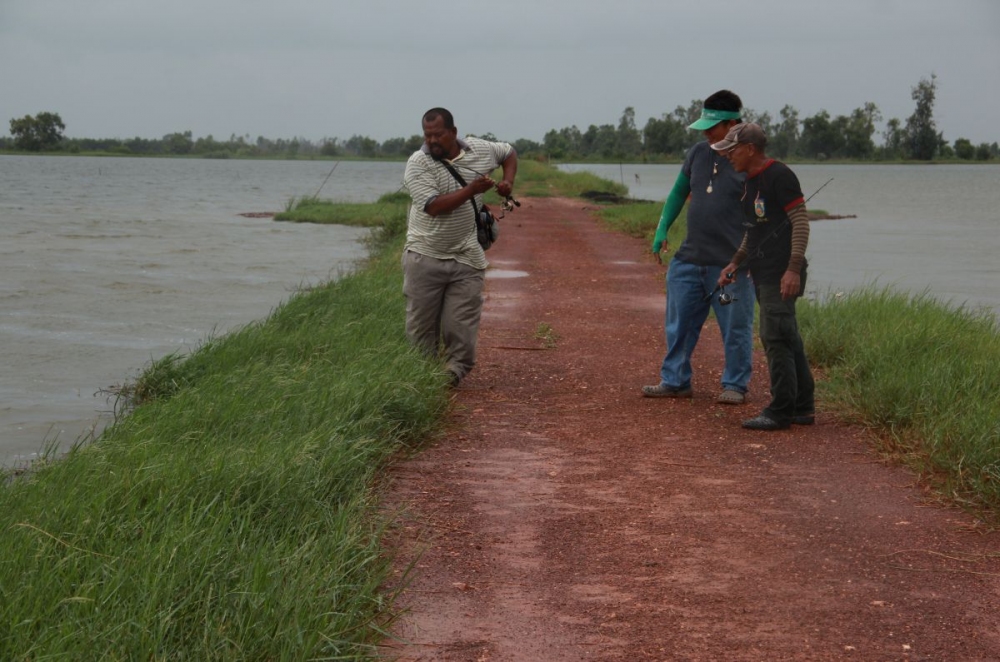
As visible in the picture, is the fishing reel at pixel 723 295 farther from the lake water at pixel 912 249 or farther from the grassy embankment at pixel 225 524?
the lake water at pixel 912 249

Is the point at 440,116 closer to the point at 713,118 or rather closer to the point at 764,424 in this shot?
the point at 713,118

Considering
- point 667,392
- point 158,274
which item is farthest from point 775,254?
point 158,274

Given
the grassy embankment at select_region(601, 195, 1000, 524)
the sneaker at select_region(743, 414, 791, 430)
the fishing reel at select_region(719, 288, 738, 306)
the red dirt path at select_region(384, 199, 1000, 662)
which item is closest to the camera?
the red dirt path at select_region(384, 199, 1000, 662)

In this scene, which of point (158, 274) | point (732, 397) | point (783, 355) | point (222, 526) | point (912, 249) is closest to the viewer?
point (222, 526)

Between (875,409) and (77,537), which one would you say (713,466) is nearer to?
(875,409)

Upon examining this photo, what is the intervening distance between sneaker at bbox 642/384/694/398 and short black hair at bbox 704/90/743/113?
5.51ft

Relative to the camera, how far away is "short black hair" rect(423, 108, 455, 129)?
6.69 m

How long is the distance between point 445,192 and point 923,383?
9.20 feet

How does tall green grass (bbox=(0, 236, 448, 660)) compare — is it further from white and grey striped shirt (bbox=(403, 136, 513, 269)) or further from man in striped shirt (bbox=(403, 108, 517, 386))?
white and grey striped shirt (bbox=(403, 136, 513, 269))

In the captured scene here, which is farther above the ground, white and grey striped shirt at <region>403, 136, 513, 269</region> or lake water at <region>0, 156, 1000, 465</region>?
white and grey striped shirt at <region>403, 136, 513, 269</region>

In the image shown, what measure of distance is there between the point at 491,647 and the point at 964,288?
16.2m

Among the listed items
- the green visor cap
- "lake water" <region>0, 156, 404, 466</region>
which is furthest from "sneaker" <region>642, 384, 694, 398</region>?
"lake water" <region>0, 156, 404, 466</region>

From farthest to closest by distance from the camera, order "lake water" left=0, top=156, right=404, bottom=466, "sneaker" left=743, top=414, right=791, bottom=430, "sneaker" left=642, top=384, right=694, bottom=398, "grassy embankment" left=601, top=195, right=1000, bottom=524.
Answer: "lake water" left=0, top=156, right=404, bottom=466, "sneaker" left=642, top=384, right=694, bottom=398, "sneaker" left=743, top=414, right=791, bottom=430, "grassy embankment" left=601, top=195, right=1000, bottom=524

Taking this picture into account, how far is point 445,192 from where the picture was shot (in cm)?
682
